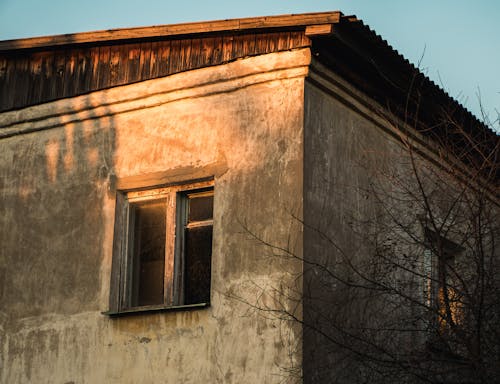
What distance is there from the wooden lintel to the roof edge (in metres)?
0.05

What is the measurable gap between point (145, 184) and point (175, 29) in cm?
171

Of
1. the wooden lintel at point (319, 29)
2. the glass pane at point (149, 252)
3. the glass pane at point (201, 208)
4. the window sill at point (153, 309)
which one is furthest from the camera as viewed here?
the glass pane at point (149, 252)

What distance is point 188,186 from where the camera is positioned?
9773mm

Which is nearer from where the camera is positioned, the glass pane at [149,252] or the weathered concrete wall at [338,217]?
the weathered concrete wall at [338,217]

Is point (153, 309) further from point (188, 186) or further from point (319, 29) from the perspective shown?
point (319, 29)

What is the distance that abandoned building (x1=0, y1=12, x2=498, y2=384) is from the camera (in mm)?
8922

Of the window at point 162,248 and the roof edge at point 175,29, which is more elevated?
the roof edge at point 175,29

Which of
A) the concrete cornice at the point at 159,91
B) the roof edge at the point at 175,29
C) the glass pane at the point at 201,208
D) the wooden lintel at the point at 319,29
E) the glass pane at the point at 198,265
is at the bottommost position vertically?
the glass pane at the point at 198,265

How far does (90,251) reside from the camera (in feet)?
33.2

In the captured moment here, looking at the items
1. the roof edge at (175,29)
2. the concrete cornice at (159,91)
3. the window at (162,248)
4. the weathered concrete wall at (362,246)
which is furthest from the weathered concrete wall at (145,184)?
the roof edge at (175,29)

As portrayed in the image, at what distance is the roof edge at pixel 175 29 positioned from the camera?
9070mm

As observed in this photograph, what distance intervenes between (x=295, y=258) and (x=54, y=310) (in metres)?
3.02

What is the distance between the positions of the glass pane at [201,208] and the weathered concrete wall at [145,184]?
0.94 ft

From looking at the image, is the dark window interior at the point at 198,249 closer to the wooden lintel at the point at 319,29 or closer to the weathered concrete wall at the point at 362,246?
the weathered concrete wall at the point at 362,246
